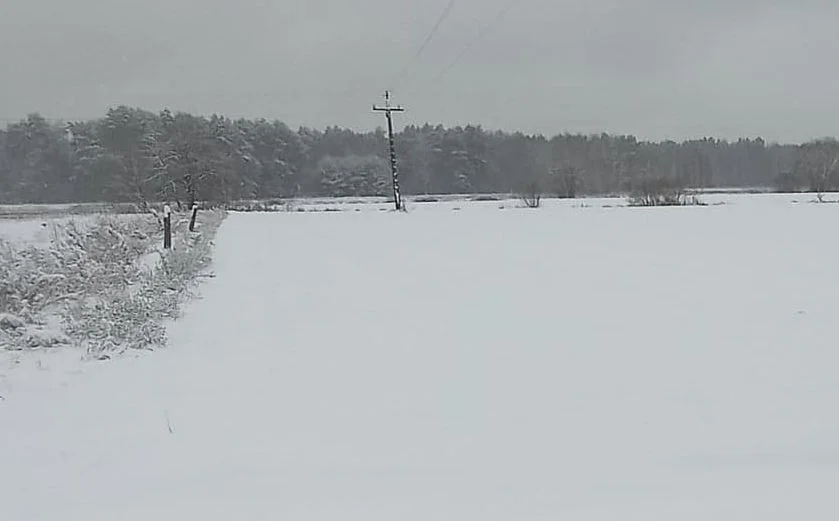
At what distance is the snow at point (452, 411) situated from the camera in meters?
3.98

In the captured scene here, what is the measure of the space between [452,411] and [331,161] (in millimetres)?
75764

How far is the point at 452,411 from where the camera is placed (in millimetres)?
5371

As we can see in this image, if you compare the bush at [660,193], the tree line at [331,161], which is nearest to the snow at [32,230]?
the tree line at [331,161]

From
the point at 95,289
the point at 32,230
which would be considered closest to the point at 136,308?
the point at 95,289

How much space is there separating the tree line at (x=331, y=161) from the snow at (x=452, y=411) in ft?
93.6

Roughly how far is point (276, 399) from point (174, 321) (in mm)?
3574

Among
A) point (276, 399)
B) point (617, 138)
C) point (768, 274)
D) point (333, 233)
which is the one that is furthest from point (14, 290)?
point (617, 138)

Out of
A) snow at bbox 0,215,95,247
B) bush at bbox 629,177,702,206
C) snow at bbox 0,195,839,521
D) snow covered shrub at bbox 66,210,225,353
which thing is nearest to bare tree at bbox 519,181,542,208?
bush at bbox 629,177,702,206

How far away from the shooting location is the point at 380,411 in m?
5.40

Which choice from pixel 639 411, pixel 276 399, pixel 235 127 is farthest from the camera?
pixel 235 127

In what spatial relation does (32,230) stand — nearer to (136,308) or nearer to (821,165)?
(136,308)

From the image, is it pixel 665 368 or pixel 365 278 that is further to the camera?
pixel 365 278

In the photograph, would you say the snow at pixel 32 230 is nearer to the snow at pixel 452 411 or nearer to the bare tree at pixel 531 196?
the snow at pixel 452 411

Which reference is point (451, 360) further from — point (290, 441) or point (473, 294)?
point (473, 294)
